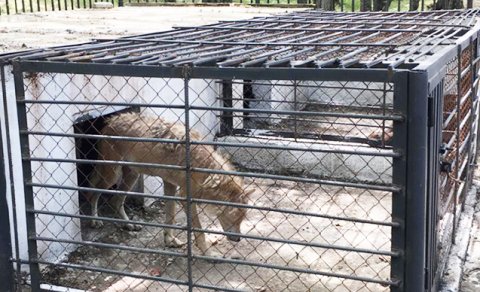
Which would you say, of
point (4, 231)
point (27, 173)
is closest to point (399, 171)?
point (27, 173)

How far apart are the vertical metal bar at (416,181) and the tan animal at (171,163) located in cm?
248

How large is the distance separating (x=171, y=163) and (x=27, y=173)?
1.86 metres

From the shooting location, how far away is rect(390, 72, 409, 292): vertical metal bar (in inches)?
140

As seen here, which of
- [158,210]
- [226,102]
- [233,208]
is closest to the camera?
[233,208]

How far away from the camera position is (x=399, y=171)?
3.67 metres

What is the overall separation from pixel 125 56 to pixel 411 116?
6.86 feet

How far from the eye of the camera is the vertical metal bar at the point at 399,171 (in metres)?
3.56

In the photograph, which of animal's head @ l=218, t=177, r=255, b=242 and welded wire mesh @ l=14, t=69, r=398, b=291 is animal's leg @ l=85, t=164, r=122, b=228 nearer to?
welded wire mesh @ l=14, t=69, r=398, b=291

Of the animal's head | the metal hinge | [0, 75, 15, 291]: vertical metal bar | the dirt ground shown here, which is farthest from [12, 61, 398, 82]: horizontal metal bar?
the dirt ground

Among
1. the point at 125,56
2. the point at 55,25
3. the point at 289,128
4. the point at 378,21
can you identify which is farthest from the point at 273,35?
the point at 55,25

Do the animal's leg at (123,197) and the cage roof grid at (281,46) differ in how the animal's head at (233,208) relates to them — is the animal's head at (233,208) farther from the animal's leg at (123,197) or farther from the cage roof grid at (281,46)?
the cage roof grid at (281,46)

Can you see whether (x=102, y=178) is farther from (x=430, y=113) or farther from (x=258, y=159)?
(x=430, y=113)

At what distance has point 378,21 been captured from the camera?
24.4 feet

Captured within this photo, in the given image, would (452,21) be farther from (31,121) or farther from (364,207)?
(31,121)
